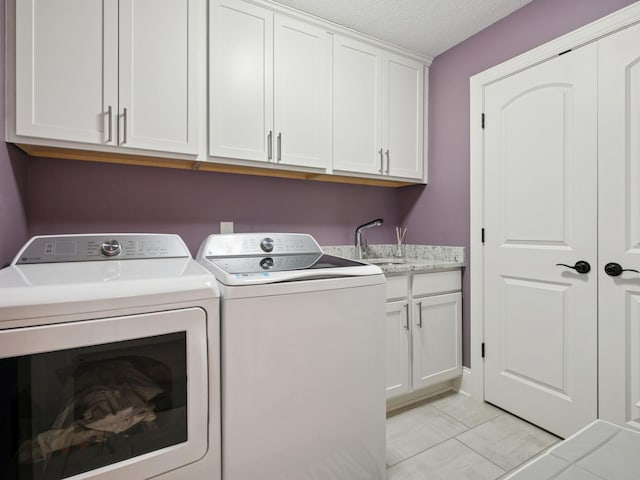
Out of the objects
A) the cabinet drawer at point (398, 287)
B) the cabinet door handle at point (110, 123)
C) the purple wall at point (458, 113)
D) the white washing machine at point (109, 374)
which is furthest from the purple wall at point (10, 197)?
the purple wall at point (458, 113)

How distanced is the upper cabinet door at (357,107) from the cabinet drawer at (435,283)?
2.61 feet

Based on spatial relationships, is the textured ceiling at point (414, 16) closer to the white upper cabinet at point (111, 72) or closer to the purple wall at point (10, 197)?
the white upper cabinet at point (111, 72)

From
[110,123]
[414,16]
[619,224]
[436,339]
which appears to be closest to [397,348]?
[436,339]

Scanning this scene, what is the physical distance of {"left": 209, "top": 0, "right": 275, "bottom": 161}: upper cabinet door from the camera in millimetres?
→ 1791

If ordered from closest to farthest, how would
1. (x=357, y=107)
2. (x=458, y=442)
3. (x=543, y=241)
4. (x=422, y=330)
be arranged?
1. (x=458, y=442)
2. (x=543, y=241)
3. (x=422, y=330)
4. (x=357, y=107)

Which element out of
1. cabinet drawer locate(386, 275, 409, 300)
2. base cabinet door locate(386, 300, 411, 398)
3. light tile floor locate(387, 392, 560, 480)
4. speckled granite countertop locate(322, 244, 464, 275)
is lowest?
light tile floor locate(387, 392, 560, 480)

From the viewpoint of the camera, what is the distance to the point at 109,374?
39.7 inches

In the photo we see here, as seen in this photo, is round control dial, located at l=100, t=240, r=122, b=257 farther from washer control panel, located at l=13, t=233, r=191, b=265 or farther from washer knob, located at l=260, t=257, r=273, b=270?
washer knob, located at l=260, t=257, r=273, b=270

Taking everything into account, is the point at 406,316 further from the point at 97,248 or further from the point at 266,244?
the point at 97,248

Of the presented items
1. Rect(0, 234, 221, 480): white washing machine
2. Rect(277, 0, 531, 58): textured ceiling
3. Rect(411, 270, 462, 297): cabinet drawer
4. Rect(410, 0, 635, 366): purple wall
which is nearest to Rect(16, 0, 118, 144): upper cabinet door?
Rect(0, 234, 221, 480): white washing machine

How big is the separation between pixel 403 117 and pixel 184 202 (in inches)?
64.8

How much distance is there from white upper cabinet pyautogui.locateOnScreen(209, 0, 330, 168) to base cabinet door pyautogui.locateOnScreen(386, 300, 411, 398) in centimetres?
102

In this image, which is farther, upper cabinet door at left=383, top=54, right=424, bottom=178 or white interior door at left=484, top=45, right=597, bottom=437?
upper cabinet door at left=383, top=54, right=424, bottom=178

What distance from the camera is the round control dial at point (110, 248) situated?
1502 mm
